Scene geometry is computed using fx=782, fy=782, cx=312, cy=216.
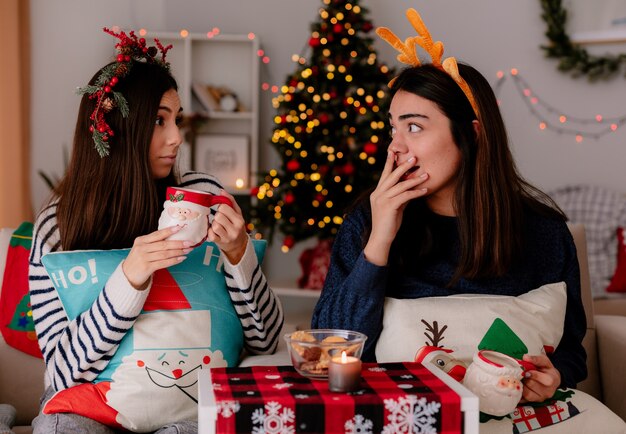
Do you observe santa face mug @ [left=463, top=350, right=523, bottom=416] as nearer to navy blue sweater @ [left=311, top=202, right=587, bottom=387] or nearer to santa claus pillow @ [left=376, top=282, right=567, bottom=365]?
santa claus pillow @ [left=376, top=282, right=567, bottom=365]

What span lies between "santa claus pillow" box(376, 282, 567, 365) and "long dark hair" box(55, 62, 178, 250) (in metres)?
0.61

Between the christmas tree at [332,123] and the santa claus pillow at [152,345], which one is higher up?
the christmas tree at [332,123]

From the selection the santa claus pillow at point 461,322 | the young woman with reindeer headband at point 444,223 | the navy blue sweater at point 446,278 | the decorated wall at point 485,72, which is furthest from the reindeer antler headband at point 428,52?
the decorated wall at point 485,72

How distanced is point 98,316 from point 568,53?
3.40m

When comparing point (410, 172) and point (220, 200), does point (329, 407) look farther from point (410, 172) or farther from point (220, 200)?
point (410, 172)

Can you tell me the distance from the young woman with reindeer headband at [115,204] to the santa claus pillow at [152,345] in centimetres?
4

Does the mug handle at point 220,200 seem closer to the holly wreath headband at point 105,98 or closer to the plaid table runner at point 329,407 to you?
the holly wreath headband at point 105,98

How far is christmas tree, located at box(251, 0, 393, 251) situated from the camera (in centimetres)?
371

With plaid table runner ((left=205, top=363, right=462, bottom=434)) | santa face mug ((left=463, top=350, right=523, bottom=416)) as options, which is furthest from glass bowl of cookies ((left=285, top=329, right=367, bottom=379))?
santa face mug ((left=463, top=350, right=523, bottom=416))

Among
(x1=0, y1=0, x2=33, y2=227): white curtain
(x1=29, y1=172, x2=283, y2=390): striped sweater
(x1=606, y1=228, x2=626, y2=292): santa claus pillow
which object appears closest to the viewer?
(x1=29, y1=172, x2=283, y2=390): striped sweater

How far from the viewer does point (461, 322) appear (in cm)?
159

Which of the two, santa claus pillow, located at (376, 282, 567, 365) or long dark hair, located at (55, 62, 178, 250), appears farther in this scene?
long dark hair, located at (55, 62, 178, 250)

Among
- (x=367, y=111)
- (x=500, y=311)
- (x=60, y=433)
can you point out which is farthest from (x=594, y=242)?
(x=60, y=433)

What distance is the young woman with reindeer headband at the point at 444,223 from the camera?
1.66 m
